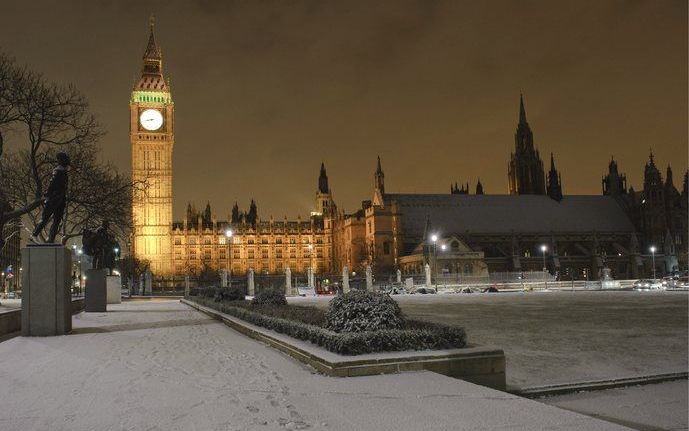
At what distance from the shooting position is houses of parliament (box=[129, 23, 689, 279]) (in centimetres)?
9925

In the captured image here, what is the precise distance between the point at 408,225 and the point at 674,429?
96.3 m

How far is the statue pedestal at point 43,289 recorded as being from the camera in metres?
15.9

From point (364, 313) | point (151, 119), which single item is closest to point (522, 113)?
point (151, 119)

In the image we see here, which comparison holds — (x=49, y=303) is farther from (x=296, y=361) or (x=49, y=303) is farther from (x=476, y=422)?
(x=476, y=422)

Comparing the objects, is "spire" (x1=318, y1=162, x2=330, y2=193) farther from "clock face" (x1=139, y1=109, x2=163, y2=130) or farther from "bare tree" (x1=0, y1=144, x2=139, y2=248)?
"bare tree" (x1=0, y1=144, x2=139, y2=248)

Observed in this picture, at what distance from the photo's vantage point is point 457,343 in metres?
10.1

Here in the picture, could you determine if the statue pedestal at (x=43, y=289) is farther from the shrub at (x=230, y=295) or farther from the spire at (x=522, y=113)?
the spire at (x=522, y=113)

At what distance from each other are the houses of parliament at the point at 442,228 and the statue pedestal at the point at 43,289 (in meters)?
68.9

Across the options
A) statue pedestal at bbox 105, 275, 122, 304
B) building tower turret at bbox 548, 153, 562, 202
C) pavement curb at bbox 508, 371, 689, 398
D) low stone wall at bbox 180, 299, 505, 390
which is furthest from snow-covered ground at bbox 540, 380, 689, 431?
building tower turret at bbox 548, 153, 562, 202

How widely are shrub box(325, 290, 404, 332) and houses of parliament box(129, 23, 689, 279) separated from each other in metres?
75.6

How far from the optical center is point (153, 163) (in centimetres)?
12256

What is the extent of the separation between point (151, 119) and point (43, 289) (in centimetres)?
11312

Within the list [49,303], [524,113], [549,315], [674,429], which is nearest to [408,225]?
[524,113]

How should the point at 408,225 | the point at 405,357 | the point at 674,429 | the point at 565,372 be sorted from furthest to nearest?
the point at 408,225, the point at 565,372, the point at 405,357, the point at 674,429
